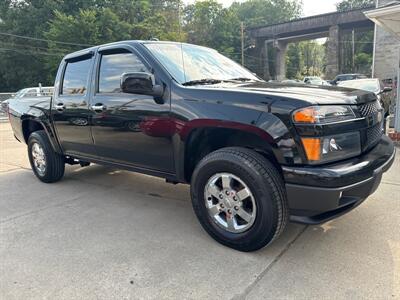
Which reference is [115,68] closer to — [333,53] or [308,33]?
[333,53]

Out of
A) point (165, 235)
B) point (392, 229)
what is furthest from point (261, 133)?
point (392, 229)

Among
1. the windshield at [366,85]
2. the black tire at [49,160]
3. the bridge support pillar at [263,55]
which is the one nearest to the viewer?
the black tire at [49,160]

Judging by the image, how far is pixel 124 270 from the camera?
274 cm

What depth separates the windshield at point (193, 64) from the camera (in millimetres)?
3475

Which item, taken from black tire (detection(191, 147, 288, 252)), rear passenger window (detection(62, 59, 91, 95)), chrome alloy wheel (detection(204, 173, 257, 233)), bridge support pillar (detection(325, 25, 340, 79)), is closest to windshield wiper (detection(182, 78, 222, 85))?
black tire (detection(191, 147, 288, 252))

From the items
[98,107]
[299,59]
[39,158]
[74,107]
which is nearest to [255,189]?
[98,107]

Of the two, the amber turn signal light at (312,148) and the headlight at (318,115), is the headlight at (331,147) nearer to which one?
the amber turn signal light at (312,148)

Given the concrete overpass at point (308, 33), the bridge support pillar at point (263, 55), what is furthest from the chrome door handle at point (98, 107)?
the bridge support pillar at point (263, 55)

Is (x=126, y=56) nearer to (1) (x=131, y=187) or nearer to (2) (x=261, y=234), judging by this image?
(1) (x=131, y=187)

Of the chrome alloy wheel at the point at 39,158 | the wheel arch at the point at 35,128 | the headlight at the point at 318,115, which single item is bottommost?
the chrome alloy wheel at the point at 39,158

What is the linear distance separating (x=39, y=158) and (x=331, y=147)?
4.38m

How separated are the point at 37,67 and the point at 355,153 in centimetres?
4439

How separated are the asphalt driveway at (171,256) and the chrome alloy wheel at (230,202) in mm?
245

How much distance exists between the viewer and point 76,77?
455 cm
